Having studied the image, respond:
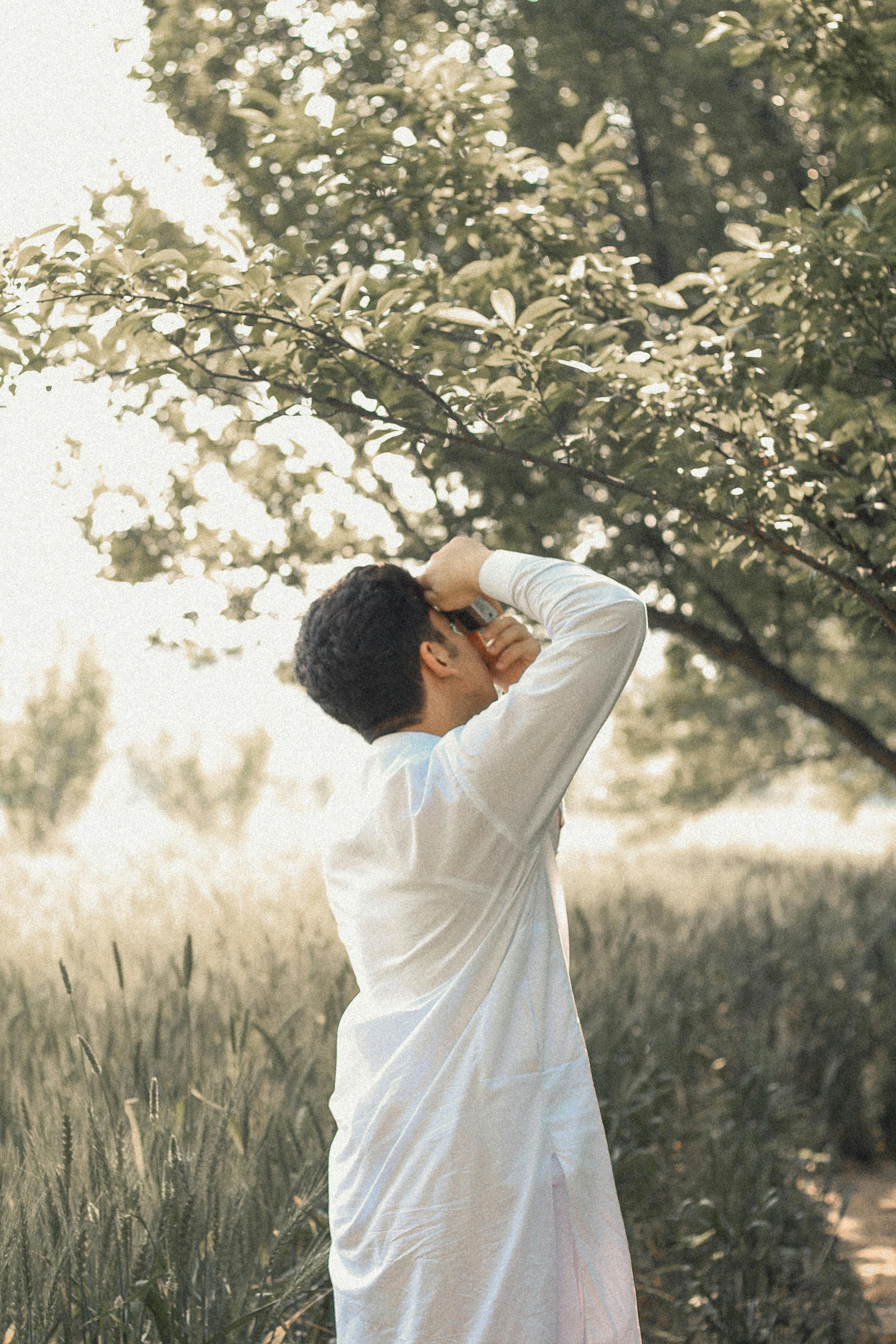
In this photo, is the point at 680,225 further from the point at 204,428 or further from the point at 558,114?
the point at 204,428

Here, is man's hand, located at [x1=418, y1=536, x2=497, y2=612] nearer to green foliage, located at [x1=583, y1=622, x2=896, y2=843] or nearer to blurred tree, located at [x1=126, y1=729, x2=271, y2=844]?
green foliage, located at [x1=583, y1=622, x2=896, y2=843]

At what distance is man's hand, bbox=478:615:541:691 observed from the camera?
1955 mm

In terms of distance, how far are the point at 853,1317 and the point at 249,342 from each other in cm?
344

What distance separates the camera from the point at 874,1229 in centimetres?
484

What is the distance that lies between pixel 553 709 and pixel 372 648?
362 mm

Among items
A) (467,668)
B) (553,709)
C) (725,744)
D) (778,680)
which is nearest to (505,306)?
(467,668)

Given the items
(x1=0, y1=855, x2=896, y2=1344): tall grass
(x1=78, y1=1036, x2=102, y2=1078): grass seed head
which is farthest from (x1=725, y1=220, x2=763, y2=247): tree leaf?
(x1=78, y1=1036, x2=102, y2=1078): grass seed head

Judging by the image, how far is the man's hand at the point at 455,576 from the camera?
1862 mm

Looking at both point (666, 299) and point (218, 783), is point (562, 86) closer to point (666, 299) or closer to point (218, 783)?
point (666, 299)

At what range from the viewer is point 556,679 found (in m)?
1.58

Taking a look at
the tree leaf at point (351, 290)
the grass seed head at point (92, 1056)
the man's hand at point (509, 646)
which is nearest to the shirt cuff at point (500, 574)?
the man's hand at point (509, 646)

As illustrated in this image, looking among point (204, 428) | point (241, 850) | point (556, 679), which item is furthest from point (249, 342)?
point (241, 850)

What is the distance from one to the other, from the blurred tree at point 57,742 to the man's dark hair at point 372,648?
22.5 m

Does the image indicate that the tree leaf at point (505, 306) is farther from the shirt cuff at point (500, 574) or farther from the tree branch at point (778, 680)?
the tree branch at point (778, 680)
